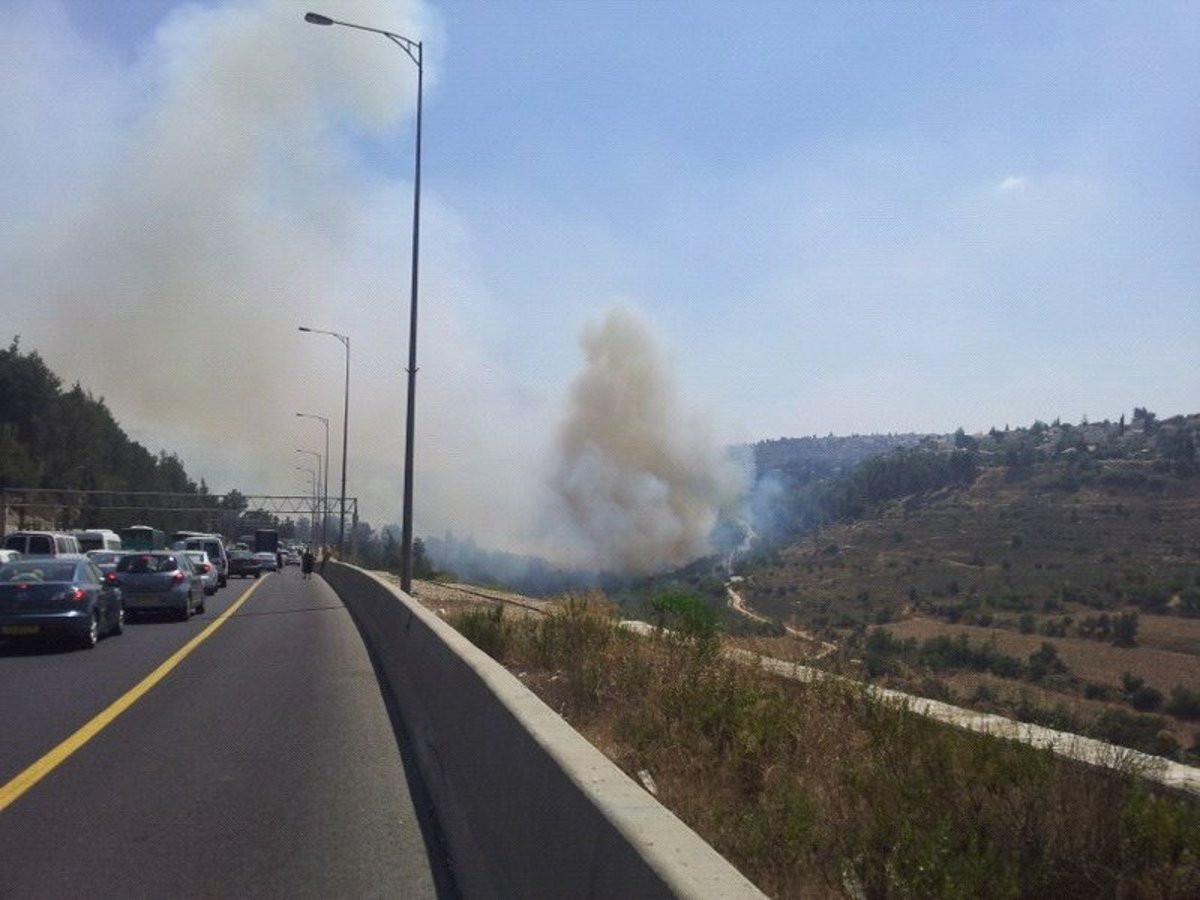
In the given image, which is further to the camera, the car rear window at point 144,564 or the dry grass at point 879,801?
the car rear window at point 144,564

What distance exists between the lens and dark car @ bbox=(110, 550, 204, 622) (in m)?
25.9

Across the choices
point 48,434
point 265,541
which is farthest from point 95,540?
point 48,434

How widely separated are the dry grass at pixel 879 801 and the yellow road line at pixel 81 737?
12.8 ft

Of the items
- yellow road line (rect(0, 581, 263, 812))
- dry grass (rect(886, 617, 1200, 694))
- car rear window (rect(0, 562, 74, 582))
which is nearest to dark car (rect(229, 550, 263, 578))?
car rear window (rect(0, 562, 74, 582))

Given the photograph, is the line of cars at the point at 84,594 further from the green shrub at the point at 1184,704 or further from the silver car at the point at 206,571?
the green shrub at the point at 1184,704

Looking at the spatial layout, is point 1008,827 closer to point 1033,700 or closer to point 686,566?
point 1033,700

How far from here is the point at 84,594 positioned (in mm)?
18969

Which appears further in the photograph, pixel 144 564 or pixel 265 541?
pixel 265 541

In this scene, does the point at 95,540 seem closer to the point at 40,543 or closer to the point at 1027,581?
the point at 40,543

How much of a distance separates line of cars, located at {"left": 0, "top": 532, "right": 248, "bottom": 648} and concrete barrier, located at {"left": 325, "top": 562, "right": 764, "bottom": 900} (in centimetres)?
1028

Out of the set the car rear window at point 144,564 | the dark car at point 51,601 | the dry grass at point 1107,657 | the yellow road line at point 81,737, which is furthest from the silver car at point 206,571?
the dry grass at point 1107,657

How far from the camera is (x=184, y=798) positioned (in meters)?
8.29

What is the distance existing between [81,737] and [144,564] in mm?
17010

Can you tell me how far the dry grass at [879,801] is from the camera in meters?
4.46
